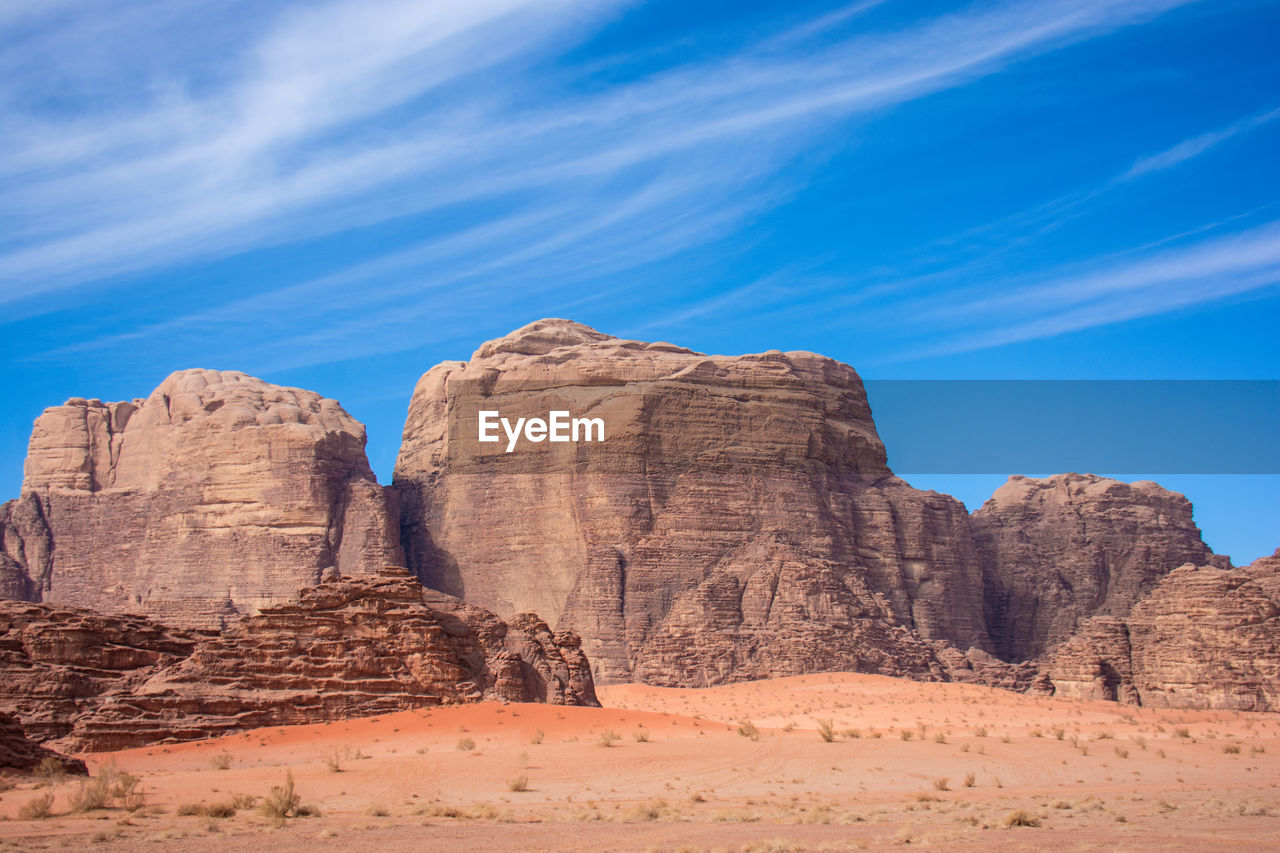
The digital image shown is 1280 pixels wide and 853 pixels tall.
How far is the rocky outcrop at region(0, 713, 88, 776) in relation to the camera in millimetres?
22691

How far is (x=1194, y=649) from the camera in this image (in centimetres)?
4281

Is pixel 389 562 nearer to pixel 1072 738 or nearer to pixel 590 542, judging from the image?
pixel 590 542

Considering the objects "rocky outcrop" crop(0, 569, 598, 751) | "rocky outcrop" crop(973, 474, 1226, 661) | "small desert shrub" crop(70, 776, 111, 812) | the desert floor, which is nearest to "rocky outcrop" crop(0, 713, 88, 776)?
the desert floor

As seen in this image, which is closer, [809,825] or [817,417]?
[809,825]

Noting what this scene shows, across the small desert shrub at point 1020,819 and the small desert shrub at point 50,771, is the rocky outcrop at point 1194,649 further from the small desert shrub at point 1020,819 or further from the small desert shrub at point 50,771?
the small desert shrub at point 50,771

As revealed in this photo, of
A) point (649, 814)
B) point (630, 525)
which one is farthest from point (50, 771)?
point (630, 525)

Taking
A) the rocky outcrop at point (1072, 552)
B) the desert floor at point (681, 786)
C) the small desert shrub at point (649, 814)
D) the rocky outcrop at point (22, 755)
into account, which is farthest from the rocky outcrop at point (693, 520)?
the small desert shrub at point (649, 814)

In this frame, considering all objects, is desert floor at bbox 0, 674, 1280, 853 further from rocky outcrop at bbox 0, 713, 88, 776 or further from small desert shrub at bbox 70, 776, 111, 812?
rocky outcrop at bbox 0, 713, 88, 776

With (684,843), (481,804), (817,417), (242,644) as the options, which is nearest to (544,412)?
(817,417)

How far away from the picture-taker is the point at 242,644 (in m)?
31.3

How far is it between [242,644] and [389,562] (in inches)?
1266

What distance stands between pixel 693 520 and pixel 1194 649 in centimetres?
2512

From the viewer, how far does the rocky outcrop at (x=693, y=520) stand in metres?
58.7

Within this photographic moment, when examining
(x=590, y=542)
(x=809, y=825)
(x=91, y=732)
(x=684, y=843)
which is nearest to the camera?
(x=684, y=843)
